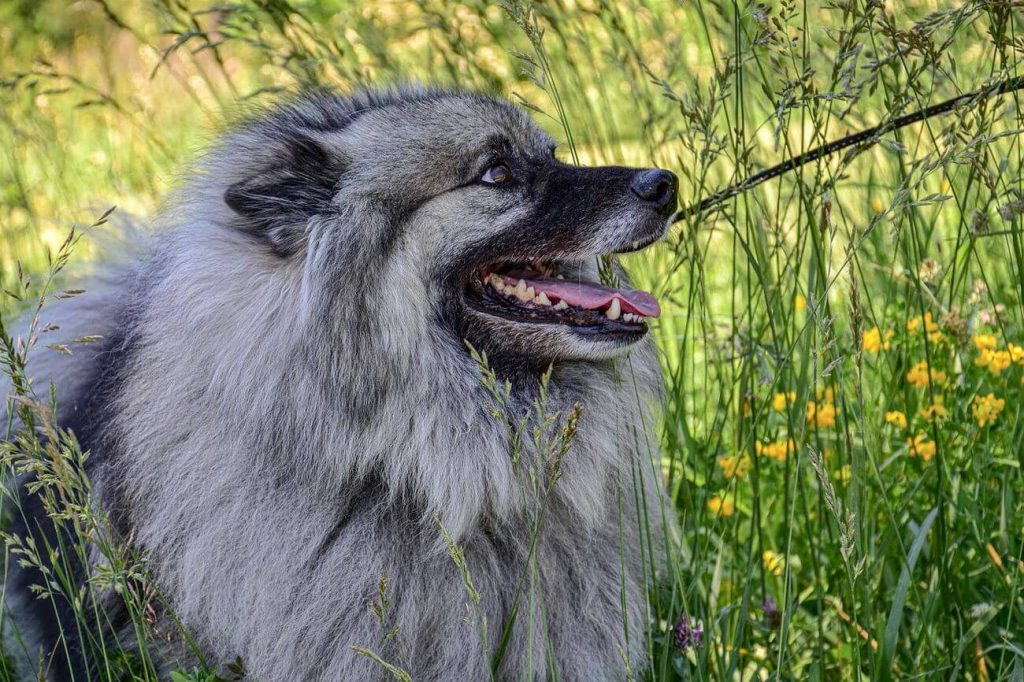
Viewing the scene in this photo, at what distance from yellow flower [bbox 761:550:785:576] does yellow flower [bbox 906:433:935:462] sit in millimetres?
432

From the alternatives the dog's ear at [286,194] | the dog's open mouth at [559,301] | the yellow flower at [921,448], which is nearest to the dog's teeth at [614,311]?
the dog's open mouth at [559,301]

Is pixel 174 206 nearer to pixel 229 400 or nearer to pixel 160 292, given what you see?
pixel 160 292

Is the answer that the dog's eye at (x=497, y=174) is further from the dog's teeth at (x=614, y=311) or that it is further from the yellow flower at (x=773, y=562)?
the yellow flower at (x=773, y=562)

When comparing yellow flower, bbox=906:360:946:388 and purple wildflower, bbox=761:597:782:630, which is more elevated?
yellow flower, bbox=906:360:946:388

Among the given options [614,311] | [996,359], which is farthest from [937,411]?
[614,311]

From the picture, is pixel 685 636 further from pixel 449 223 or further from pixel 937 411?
pixel 449 223

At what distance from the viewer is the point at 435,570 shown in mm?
2395

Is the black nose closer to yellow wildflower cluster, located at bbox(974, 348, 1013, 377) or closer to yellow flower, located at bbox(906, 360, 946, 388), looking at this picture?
yellow flower, located at bbox(906, 360, 946, 388)

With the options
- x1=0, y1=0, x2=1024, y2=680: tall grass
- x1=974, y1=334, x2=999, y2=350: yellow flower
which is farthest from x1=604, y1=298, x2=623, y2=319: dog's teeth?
x1=974, y1=334, x2=999, y2=350: yellow flower

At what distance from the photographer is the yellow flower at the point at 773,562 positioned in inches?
110

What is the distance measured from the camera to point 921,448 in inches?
107

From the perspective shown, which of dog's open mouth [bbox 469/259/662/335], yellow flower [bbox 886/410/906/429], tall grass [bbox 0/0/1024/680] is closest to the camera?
tall grass [bbox 0/0/1024/680]

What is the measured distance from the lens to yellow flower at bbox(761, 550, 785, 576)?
2.79 meters

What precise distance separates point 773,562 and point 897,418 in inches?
20.4
